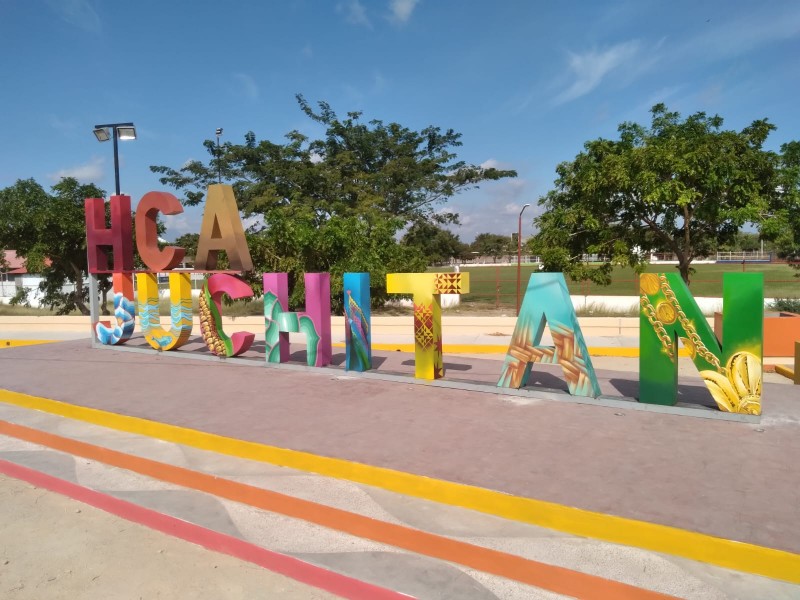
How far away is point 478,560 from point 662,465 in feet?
8.73

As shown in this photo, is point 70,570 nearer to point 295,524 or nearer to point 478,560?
point 295,524

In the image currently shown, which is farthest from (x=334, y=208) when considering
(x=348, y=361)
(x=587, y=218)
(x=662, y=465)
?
(x=662, y=465)

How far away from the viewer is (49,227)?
70.8ft

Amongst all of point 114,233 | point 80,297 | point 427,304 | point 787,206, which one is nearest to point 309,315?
point 427,304

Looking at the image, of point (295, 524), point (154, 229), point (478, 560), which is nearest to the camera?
point (478, 560)

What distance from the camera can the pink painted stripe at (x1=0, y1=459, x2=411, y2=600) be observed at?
3801 mm

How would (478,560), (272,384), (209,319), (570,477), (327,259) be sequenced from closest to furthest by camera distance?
(478,560)
(570,477)
(272,384)
(209,319)
(327,259)

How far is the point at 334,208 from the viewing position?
91.8 ft

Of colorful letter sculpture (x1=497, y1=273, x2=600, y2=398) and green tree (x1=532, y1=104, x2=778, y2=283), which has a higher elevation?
green tree (x1=532, y1=104, x2=778, y2=283)

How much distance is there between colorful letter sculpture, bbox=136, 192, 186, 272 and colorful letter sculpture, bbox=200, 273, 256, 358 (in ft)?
4.25

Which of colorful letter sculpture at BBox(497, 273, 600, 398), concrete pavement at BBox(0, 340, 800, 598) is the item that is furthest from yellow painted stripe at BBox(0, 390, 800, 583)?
colorful letter sculpture at BBox(497, 273, 600, 398)

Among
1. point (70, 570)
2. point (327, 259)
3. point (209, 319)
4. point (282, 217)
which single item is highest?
point (282, 217)

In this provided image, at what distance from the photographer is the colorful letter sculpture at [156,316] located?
12.4 metres

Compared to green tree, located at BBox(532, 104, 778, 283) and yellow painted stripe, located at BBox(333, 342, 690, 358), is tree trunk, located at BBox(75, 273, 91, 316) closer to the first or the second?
yellow painted stripe, located at BBox(333, 342, 690, 358)
